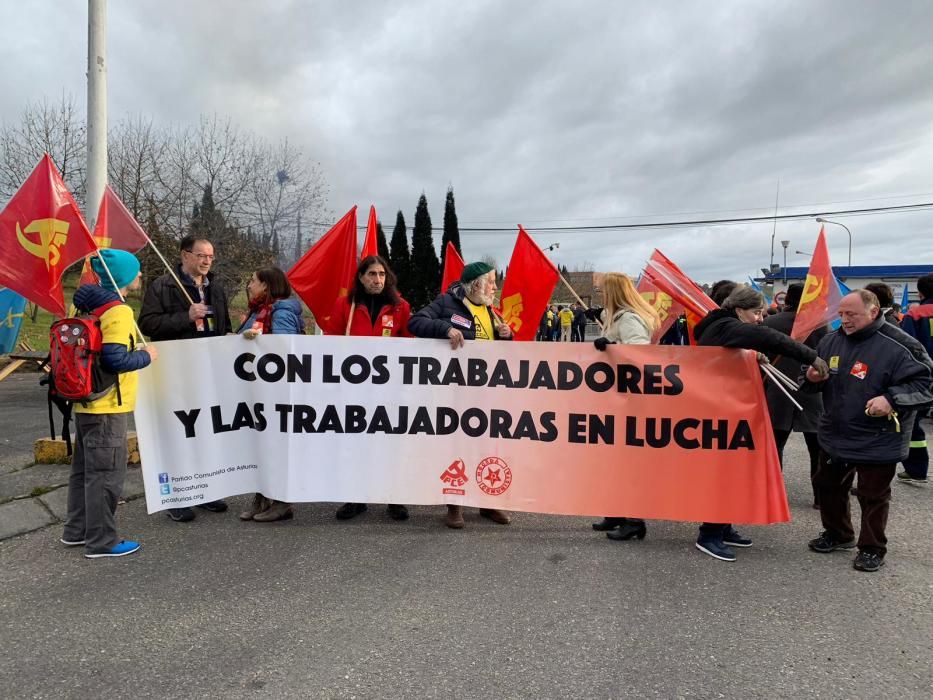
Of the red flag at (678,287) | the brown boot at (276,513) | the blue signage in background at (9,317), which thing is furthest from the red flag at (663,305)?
the blue signage in background at (9,317)

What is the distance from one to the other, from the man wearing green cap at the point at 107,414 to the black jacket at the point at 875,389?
450 cm

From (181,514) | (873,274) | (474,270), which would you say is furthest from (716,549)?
(873,274)

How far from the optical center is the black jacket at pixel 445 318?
174 inches

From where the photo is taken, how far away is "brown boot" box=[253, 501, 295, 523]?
447 centimetres

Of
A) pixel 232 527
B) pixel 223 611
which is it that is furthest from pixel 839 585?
pixel 232 527

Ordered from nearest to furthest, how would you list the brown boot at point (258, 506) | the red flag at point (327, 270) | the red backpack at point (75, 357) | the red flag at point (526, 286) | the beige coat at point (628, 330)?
the red backpack at point (75, 357)
the beige coat at point (628, 330)
the brown boot at point (258, 506)
the red flag at point (327, 270)
the red flag at point (526, 286)

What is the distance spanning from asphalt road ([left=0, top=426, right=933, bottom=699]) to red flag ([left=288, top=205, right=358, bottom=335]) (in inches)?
90.4

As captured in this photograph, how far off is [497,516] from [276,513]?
170cm

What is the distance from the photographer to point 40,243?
4.09 m

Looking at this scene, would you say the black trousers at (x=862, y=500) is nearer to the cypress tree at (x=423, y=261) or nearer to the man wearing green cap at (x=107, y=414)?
the man wearing green cap at (x=107, y=414)

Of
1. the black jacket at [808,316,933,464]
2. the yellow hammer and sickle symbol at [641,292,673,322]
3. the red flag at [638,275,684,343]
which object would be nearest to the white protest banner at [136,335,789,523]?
the black jacket at [808,316,933,464]

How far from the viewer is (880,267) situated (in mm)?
34281

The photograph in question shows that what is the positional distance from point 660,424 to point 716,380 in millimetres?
499

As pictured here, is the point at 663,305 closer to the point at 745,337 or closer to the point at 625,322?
the point at 625,322
